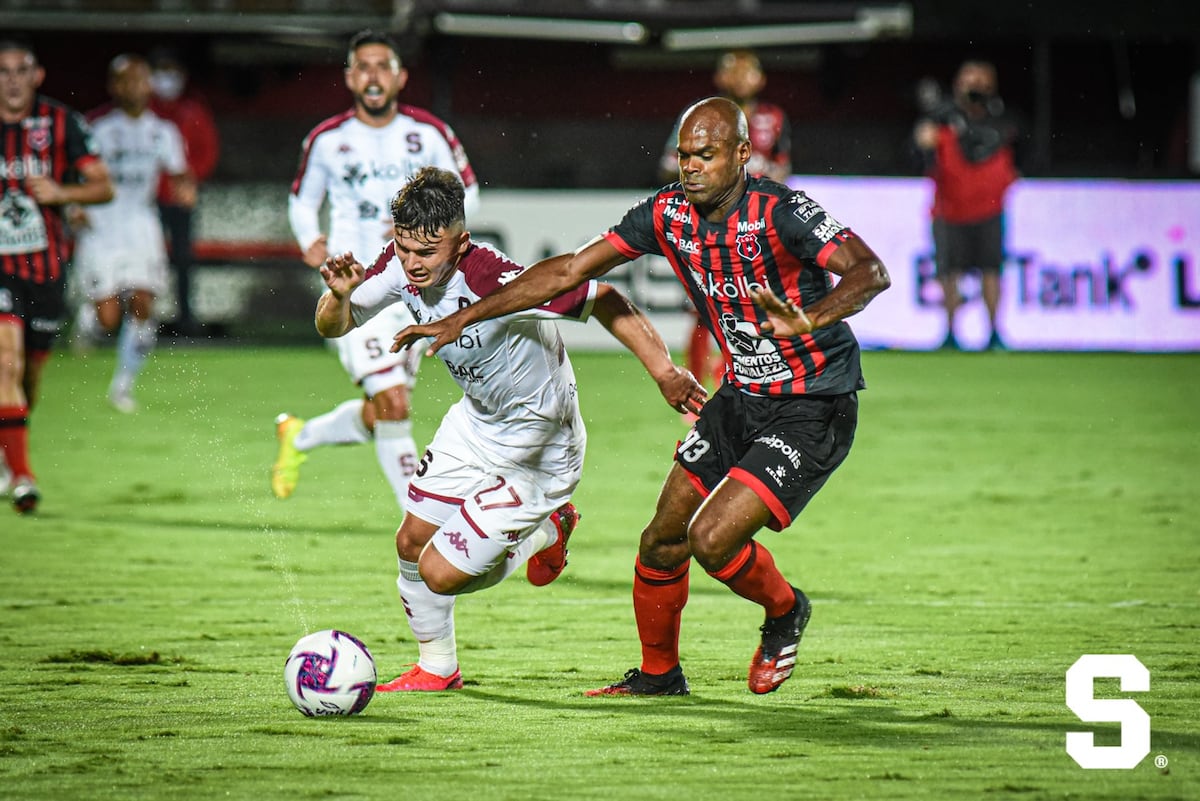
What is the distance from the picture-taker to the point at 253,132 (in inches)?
911

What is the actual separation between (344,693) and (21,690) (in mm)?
1126

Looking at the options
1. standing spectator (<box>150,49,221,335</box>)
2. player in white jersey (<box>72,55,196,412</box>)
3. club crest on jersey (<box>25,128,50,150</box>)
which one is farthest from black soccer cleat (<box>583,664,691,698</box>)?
standing spectator (<box>150,49,221,335</box>)

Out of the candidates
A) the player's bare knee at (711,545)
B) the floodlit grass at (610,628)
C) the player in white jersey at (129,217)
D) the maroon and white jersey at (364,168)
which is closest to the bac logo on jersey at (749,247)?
the player's bare knee at (711,545)

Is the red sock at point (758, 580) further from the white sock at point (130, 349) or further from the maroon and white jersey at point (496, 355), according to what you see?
the white sock at point (130, 349)

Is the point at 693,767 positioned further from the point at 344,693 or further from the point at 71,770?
the point at 71,770

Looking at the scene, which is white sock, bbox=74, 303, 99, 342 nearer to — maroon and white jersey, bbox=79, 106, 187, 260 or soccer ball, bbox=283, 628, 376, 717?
maroon and white jersey, bbox=79, 106, 187, 260

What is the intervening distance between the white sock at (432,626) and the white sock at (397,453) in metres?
2.40

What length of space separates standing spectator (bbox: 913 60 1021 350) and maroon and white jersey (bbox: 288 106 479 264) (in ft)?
28.9

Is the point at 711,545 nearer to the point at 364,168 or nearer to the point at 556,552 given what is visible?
the point at 556,552

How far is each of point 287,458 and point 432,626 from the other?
3.81m

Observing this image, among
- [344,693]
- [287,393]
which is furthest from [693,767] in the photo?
[287,393]

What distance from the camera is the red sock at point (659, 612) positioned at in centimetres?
562

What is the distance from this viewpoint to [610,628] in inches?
264

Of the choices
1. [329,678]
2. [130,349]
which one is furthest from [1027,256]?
[329,678]
